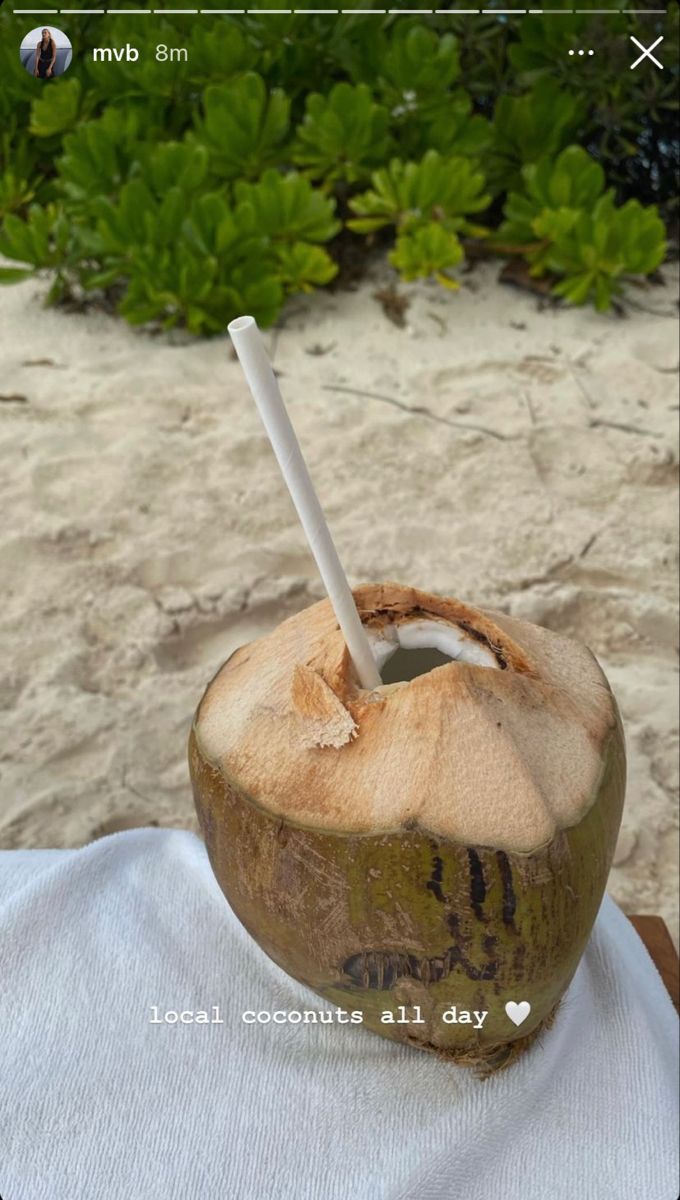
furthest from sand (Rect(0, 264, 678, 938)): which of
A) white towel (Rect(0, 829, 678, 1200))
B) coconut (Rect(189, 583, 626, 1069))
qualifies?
coconut (Rect(189, 583, 626, 1069))

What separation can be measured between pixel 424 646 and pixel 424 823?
0.18 meters

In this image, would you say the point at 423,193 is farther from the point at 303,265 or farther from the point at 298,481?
the point at 298,481

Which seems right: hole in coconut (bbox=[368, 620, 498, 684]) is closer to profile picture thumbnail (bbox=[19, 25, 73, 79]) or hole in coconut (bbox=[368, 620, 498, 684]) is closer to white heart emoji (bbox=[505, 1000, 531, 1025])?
white heart emoji (bbox=[505, 1000, 531, 1025])

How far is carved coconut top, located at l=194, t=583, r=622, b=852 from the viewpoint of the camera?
27.7 inches

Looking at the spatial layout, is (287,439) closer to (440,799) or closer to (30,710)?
(440,799)

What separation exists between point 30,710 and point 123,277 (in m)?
1.32

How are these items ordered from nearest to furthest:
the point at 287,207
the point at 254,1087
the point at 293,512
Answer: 1. the point at 254,1087
2. the point at 293,512
3. the point at 287,207

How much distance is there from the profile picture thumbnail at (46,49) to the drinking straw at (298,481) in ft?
2.13

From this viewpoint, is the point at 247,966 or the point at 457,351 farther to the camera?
the point at 457,351

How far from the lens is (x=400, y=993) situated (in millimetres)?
762

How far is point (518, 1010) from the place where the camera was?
Result: 30.0 inches

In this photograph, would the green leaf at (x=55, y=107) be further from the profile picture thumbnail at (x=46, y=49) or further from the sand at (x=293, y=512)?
the profile picture thumbnail at (x=46, y=49)

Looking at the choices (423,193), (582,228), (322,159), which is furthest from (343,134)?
(582,228)

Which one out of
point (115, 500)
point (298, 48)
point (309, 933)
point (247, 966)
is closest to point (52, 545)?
point (115, 500)
